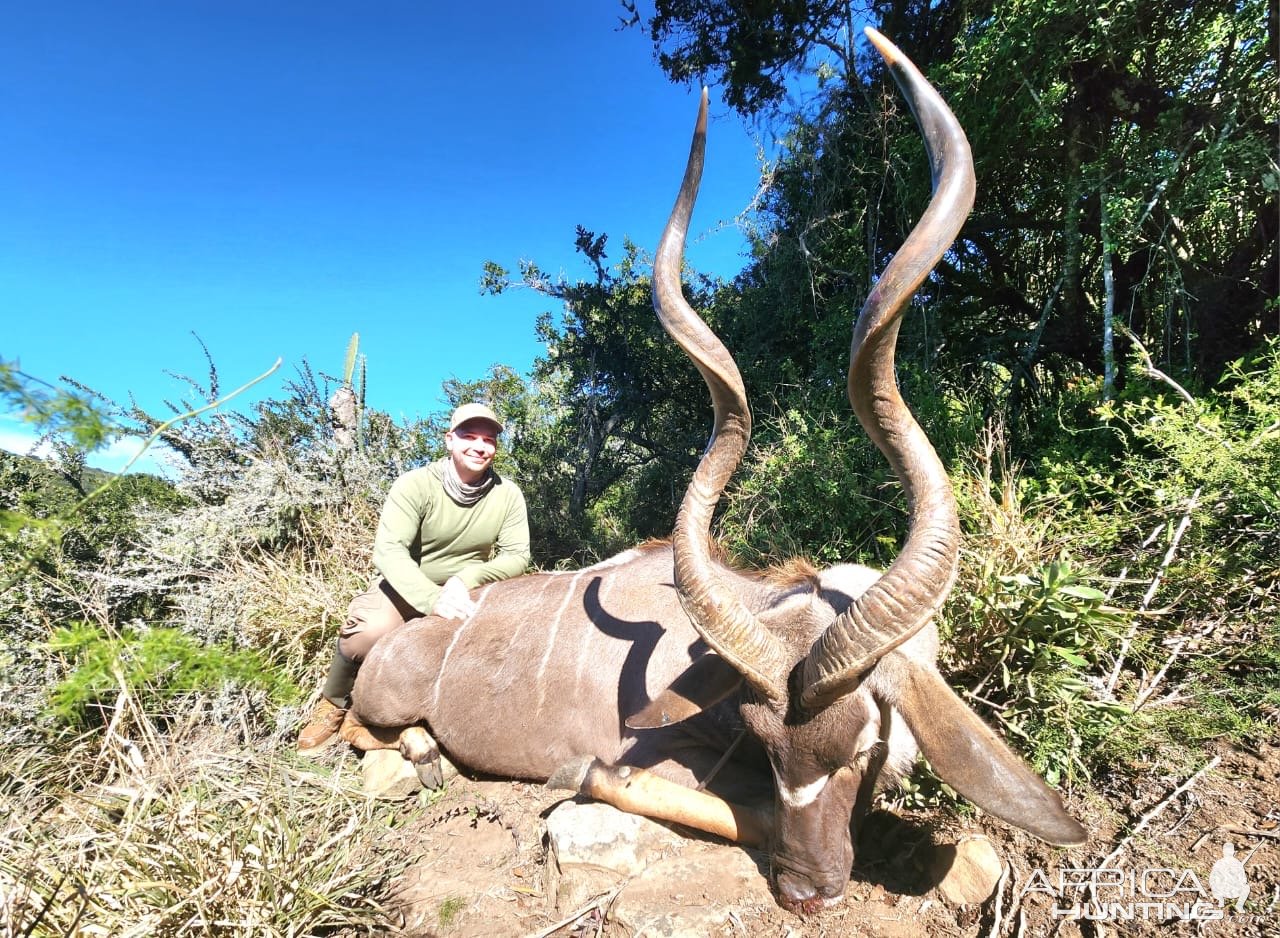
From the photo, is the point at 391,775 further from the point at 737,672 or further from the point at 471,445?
the point at 737,672

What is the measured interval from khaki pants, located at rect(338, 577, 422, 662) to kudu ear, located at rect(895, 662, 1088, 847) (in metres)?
2.90

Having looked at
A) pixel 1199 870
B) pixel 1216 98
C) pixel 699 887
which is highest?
pixel 1216 98

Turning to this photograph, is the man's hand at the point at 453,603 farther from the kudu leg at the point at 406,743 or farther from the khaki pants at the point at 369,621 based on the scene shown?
the kudu leg at the point at 406,743

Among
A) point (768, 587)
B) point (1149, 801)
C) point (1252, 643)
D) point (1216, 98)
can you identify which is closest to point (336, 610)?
point (768, 587)

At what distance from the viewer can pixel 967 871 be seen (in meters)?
2.18

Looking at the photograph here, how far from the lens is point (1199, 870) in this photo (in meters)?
2.03

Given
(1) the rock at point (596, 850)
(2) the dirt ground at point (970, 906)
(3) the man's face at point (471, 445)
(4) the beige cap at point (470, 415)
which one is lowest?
(2) the dirt ground at point (970, 906)

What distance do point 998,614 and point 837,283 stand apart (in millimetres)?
4580

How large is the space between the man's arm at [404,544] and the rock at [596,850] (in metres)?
1.64

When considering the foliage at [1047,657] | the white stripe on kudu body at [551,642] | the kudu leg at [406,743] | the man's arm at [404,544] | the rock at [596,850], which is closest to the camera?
the rock at [596,850]

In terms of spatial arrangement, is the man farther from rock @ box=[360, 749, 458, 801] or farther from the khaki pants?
rock @ box=[360, 749, 458, 801]

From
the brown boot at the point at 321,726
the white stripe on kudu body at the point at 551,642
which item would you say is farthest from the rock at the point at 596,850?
the brown boot at the point at 321,726

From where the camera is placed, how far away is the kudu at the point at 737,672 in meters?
1.97

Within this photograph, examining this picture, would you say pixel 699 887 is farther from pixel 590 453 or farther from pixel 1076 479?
pixel 590 453
